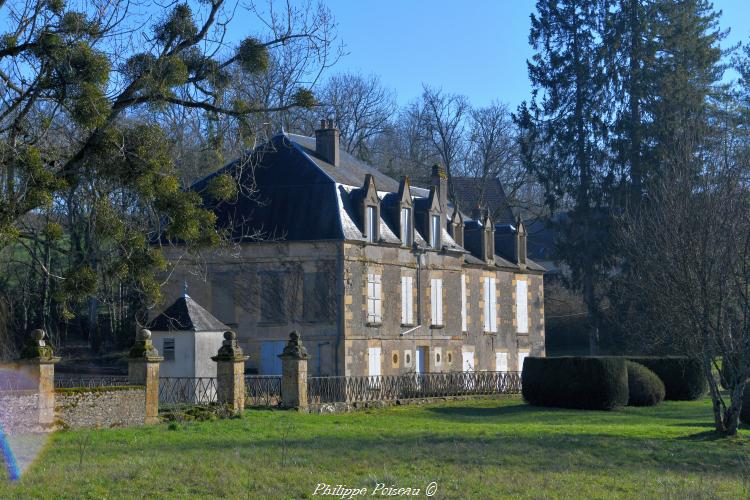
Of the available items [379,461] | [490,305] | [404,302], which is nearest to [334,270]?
[404,302]

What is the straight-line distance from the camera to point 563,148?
4922 cm

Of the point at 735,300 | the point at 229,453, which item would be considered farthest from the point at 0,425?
the point at 735,300

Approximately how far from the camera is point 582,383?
31.5 meters

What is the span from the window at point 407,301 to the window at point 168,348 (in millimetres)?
10121

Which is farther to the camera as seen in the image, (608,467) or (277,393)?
(277,393)

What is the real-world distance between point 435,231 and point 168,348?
43.1ft

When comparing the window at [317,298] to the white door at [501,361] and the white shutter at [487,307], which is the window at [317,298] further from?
the white door at [501,361]

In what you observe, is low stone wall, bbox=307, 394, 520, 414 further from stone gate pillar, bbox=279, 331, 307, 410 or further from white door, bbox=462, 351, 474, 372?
white door, bbox=462, 351, 474, 372

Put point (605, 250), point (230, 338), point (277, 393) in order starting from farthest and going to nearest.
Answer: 1. point (605, 250)
2. point (277, 393)
3. point (230, 338)

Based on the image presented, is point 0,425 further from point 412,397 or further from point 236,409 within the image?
point 412,397

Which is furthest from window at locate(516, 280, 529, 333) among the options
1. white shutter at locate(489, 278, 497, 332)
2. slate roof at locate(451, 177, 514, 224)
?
slate roof at locate(451, 177, 514, 224)

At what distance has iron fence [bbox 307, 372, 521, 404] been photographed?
30547mm

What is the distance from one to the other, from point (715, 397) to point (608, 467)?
6986mm

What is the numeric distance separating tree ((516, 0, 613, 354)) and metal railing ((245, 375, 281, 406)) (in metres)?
22.0
